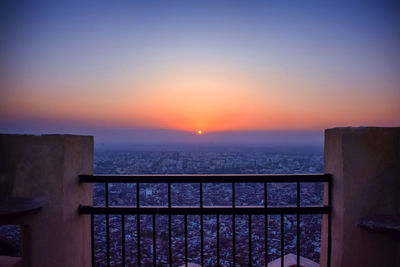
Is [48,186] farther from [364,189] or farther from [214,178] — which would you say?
[364,189]

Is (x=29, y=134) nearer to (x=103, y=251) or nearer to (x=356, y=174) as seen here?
(x=103, y=251)

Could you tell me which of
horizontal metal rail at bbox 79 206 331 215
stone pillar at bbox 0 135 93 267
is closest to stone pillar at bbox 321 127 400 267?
horizontal metal rail at bbox 79 206 331 215

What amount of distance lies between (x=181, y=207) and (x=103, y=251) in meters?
1.90

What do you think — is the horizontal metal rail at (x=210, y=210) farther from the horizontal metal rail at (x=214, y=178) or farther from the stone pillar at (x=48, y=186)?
the stone pillar at (x=48, y=186)

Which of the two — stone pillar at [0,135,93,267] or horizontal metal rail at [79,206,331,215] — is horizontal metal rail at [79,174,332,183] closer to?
horizontal metal rail at [79,206,331,215]

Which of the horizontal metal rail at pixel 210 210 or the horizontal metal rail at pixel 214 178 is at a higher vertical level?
the horizontal metal rail at pixel 214 178

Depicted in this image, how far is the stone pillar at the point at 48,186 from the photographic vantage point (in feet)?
6.81

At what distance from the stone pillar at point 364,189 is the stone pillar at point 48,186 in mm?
2936

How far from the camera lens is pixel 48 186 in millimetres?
2119

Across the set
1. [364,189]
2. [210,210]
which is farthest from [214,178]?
[364,189]

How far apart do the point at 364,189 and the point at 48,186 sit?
341cm

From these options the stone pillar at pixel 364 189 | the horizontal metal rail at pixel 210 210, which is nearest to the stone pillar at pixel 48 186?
the horizontal metal rail at pixel 210 210

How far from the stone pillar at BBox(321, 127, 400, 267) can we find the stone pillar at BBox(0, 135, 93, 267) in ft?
9.63

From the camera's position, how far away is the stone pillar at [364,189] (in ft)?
6.76
